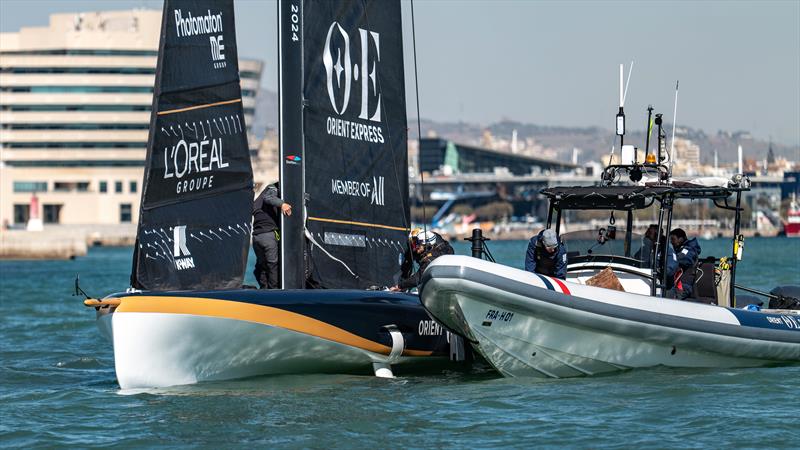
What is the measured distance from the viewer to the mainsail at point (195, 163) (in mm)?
13820

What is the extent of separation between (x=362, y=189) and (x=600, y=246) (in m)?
2.94

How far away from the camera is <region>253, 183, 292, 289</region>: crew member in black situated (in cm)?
1513

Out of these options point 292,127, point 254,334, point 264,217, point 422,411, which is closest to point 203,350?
point 254,334

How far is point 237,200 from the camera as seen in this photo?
14484mm

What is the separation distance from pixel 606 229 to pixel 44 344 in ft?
32.6

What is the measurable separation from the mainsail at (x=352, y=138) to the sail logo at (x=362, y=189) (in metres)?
0.01

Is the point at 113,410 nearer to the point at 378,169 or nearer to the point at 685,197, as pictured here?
the point at 378,169

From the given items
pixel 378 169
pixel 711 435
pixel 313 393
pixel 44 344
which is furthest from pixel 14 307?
pixel 711 435

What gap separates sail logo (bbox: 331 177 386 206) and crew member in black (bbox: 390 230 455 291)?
25.0 inches

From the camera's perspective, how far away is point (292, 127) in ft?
50.1

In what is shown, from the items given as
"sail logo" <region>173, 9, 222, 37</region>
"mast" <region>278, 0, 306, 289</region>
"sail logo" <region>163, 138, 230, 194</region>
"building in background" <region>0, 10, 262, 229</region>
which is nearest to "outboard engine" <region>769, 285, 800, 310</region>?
"mast" <region>278, 0, 306, 289</region>

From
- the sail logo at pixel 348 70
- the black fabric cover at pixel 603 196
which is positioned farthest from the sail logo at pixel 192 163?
the black fabric cover at pixel 603 196

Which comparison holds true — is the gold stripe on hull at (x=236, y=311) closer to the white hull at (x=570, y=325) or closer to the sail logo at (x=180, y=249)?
the sail logo at (x=180, y=249)

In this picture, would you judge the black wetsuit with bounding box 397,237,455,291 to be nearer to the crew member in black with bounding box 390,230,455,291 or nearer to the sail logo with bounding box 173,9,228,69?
the crew member in black with bounding box 390,230,455,291
